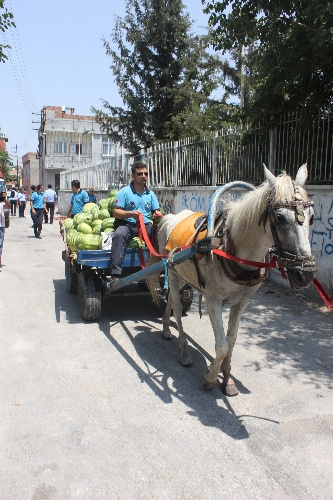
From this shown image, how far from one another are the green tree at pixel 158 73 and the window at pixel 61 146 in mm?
27636

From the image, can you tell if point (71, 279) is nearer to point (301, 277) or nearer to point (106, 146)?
point (301, 277)

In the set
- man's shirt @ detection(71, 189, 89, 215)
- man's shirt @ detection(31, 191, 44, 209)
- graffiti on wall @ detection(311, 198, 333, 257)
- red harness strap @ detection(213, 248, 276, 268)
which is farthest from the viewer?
man's shirt @ detection(31, 191, 44, 209)

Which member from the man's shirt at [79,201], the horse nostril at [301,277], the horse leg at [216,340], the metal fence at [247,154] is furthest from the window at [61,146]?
the horse nostril at [301,277]

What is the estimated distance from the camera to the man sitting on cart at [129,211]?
5207 millimetres

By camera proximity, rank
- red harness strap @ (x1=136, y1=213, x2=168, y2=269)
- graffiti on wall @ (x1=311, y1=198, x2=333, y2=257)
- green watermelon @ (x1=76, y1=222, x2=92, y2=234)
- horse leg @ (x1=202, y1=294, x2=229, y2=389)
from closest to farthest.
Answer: horse leg @ (x1=202, y1=294, x2=229, y2=389)
red harness strap @ (x1=136, y1=213, x2=168, y2=269)
green watermelon @ (x1=76, y1=222, x2=92, y2=234)
graffiti on wall @ (x1=311, y1=198, x2=333, y2=257)

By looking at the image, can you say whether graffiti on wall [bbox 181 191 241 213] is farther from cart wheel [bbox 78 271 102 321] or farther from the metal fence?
cart wheel [bbox 78 271 102 321]

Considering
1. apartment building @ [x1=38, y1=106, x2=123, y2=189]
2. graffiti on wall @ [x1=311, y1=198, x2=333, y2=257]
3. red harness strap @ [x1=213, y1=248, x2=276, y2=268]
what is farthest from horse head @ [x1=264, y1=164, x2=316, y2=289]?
apartment building @ [x1=38, y1=106, x2=123, y2=189]

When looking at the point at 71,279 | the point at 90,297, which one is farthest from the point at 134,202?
the point at 71,279

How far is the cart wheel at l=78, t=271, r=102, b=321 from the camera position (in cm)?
547

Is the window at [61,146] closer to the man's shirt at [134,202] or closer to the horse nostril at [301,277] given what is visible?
the man's shirt at [134,202]

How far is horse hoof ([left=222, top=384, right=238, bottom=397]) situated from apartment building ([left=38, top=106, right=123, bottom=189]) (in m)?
43.0

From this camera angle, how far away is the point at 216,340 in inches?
136

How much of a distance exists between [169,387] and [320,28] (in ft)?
16.9

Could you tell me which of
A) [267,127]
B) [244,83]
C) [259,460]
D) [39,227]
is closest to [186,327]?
[259,460]
